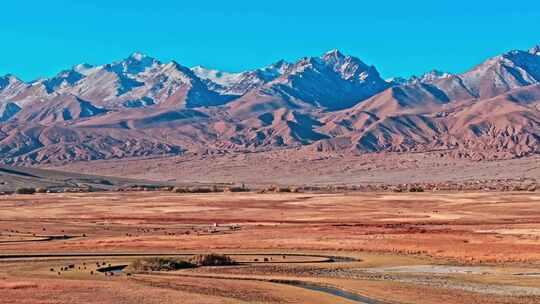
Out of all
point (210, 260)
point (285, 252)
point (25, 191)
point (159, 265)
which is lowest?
point (159, 265)

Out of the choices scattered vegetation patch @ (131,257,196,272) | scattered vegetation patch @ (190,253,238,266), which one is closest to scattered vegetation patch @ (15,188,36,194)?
scattered vegetation patch @ (190,253,238,266)

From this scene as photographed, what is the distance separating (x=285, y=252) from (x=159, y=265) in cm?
1439

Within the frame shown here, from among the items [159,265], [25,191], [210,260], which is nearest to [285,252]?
[210,260]

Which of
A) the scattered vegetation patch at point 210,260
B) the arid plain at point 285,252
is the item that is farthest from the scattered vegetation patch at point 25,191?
the scattered vegetation patch at point 210,260

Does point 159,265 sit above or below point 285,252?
below

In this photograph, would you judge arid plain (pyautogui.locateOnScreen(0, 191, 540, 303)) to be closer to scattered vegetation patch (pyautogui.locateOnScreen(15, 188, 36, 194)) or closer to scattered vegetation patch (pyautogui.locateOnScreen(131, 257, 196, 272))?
scattered vegetation patch (pyautogui.locateOnScreen(131, 257, 196, 272))

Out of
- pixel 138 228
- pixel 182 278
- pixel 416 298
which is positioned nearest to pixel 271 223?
pixel 138 228

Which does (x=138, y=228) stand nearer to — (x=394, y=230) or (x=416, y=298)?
(x=394, y=230)

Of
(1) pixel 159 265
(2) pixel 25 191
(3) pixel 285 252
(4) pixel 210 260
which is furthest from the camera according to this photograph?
(2) pixel 25 191

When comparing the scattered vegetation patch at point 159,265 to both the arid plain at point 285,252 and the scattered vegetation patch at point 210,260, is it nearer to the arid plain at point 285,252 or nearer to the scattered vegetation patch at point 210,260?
the scattered vegetation patch at point 210,260

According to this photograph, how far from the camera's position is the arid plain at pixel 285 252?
43719 mm

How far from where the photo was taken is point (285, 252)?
220 ft

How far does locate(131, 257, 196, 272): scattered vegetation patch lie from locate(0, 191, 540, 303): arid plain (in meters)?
1.78

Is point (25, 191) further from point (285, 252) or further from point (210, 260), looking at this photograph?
point (210, 260)
